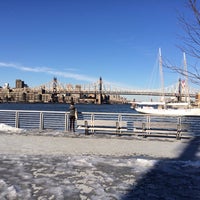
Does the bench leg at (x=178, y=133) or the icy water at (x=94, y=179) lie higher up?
the bench leg at (x=178, y=133)

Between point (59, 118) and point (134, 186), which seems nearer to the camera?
point (134, 186)

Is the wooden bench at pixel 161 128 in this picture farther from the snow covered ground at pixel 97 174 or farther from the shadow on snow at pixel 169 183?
the shadow on snow at pixel 169 183

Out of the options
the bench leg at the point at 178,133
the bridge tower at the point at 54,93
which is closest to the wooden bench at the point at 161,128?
the bench leg at the point at 178,133

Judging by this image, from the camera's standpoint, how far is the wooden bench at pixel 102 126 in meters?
13.9

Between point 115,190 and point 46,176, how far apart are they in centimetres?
135

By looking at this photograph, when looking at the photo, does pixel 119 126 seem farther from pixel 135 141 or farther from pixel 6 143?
pixel 6 143

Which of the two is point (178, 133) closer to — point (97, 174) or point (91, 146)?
point (91, 146)

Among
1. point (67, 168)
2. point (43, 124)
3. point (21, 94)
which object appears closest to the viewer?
point (67, 168)

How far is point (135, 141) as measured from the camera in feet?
40.2

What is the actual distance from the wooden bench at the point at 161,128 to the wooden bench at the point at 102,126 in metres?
0.54

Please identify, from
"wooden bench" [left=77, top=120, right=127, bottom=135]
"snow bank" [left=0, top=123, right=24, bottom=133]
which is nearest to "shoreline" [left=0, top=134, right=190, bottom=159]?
"wooden bench" [left=77, top=120, right=127, bottom=135]

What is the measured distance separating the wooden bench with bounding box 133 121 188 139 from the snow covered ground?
8.56 feet

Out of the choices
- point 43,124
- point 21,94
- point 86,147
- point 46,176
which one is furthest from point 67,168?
point 21,94

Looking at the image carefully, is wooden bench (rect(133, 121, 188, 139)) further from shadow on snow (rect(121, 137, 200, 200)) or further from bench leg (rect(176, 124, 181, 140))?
shadow on snow (rect(121, 137, 200, 200))
